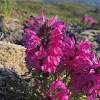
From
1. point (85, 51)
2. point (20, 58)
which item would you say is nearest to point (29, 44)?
point (85, 51)

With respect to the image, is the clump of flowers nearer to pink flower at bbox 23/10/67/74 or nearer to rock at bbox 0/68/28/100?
pink flower at bbox 23/10/67/74

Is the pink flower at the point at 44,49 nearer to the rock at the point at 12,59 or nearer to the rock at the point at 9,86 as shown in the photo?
the rock at the point at 9,86

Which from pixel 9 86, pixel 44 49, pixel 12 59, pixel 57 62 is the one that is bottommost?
pixel 9 86

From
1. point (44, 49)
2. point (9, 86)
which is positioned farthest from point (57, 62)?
point (9, 86)

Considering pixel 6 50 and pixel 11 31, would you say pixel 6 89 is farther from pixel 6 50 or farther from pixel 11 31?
pixel 11 31

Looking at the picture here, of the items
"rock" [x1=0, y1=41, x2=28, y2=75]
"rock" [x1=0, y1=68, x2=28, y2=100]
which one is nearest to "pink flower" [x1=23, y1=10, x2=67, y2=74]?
"rock" [x1=0, y1=68, x2=28, y2=100]

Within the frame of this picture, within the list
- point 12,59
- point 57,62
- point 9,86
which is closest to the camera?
point 57,62

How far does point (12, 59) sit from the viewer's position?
3.61 m

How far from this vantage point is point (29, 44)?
1745mm

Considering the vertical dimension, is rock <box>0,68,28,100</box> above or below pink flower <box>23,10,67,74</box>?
below

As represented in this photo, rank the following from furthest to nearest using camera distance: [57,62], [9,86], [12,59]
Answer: [12,59] < [9,86] < [57,62]

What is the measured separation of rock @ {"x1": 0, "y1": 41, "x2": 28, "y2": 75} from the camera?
3.33 metres

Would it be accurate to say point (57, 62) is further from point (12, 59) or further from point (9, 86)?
point (12, 59)

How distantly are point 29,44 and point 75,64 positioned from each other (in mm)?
819
